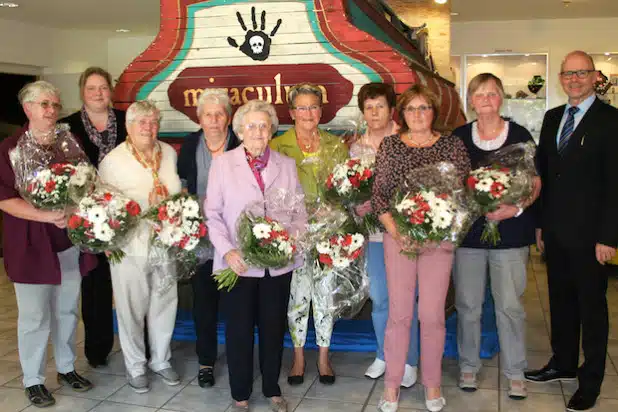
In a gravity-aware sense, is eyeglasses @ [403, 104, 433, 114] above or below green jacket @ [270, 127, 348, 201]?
above

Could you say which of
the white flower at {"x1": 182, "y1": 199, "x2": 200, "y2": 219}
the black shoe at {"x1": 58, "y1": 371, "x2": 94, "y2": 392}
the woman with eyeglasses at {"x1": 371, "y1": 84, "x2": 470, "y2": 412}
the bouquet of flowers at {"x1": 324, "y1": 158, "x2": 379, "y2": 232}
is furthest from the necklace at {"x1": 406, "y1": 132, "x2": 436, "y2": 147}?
the black shoe at {"x1": 58, "y1": 371, "x2": 94, "y2": 392}

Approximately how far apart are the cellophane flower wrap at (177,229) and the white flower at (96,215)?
232mm

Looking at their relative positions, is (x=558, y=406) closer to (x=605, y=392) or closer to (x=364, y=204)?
(x=605, y=392)

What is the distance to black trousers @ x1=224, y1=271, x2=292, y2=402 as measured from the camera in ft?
10.4

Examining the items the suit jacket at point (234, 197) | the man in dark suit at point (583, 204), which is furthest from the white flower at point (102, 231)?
the man in dark suit at point (583, 204)

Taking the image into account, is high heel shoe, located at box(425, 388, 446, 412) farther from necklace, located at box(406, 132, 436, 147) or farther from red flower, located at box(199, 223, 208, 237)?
red flower, located at box(199, 223, 208, 237)

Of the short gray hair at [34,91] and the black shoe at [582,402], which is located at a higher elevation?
the short gray hair at [34,91]

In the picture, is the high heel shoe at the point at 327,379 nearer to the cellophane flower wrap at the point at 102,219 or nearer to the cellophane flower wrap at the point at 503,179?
the cellophane flower wrap at the point at 503,179

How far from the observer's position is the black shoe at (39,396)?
136 inches

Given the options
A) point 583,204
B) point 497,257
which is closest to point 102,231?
point 497,257

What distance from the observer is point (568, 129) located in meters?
3.30

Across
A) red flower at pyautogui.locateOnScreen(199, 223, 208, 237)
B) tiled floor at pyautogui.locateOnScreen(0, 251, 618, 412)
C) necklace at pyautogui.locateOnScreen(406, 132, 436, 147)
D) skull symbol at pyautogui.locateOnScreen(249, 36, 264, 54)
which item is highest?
skull symbol at pyautogui.locateOnScreen(249, 36, 264, 54)

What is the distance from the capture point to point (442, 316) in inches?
125

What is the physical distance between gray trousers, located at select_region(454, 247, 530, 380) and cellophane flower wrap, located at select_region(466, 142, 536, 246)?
181 mm
